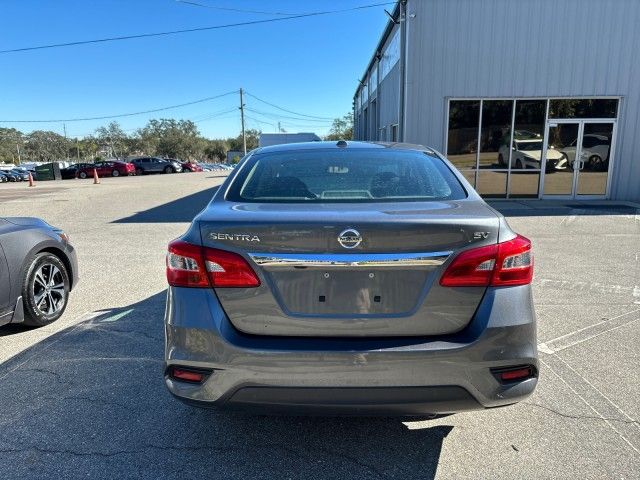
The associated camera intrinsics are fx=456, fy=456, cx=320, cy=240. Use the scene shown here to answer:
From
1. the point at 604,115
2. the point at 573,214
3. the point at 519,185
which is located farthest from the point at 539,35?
the point at 573,214

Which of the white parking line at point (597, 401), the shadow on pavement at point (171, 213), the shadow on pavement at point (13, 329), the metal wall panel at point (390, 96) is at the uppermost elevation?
the metal wall panel at point (390, 96)

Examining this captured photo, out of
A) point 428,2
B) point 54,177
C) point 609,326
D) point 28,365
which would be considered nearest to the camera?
point 28,365

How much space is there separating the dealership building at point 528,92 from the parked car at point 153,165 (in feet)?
115

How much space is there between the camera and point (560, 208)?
41.0 feet

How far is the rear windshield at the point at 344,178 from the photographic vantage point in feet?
8.57

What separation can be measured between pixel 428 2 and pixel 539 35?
3354mm

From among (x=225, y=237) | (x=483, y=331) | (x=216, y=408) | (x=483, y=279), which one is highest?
(x=225, y=237)

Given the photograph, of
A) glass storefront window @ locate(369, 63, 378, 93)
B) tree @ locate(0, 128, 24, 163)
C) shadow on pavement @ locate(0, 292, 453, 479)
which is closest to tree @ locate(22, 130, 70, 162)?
tree @ locate(0, 128, 24, 163)

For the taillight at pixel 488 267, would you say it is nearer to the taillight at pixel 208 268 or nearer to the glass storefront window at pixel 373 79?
the taillight at pixel 208 268

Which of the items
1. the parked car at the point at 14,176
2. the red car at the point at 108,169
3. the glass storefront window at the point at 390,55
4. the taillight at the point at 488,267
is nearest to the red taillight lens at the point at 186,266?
the taillight at the point at 488,267

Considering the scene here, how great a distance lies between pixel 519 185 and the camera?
14094 mm

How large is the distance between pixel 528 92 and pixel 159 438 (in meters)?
14.1

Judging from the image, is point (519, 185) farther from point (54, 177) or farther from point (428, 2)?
point (54, 177)

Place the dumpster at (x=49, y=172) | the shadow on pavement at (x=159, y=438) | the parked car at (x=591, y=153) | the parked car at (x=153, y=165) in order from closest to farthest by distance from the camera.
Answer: the shadow on pavement at (x=159, y=438) < the parked car at (x=591, y=153) < the dumpster at (x=49, y=172) < the parked car at (x=153, y=165)
